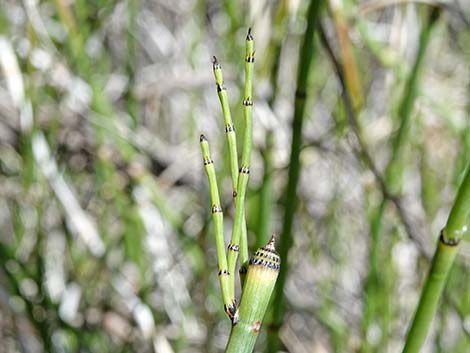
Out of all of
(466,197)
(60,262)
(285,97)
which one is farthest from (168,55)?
(466,197)

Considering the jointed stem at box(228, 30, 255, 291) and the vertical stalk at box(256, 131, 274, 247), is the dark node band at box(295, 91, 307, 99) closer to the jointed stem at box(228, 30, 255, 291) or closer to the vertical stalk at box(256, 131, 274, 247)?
the vertical stalk at box(256, 131, 274, 247)

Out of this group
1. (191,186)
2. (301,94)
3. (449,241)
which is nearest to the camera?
(449,241)

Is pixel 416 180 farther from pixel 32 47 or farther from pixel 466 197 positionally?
Result: pixel 466 197

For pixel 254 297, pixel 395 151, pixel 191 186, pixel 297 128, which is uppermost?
pixel 191 186

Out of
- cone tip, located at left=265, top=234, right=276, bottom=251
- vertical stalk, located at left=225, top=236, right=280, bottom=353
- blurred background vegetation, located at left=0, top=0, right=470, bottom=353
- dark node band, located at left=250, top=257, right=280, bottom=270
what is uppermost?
blurred background vegetation, located at left=0, top=0, right=470, bottom=353

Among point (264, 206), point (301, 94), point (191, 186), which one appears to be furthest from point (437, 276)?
point (191, 186)

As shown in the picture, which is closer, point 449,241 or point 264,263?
point 264,263

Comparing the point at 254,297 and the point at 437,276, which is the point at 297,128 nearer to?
the point at 437,276

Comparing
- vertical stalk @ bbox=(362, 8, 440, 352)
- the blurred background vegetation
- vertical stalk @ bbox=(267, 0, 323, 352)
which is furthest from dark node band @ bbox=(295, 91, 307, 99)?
vertical stalk @ bbox=(362, 8, 440, 352)
